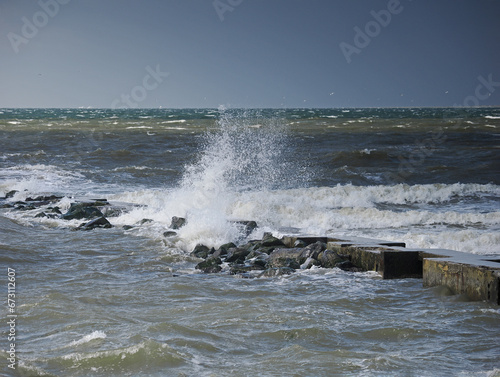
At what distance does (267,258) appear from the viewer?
9.17 m

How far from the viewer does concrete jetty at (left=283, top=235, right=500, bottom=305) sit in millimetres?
6688

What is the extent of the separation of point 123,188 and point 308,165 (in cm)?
837

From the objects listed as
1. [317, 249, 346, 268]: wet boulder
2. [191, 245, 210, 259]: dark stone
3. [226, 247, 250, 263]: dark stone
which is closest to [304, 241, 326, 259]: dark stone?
[317, 249, 346, 268]: wet boulder

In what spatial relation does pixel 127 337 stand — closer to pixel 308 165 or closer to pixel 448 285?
pixel 448 285

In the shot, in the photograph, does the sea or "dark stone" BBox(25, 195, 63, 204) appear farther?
"dark stone" BBox(25, 195, 63, 204)

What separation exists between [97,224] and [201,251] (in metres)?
3.66

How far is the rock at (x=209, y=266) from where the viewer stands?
8.46 metres

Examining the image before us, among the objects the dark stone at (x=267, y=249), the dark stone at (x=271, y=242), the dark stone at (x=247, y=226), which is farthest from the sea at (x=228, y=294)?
the dark stone at (x=267, y=249)

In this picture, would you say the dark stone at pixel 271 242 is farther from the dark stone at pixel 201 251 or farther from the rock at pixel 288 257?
Result: the dark stone at pixel 201 251

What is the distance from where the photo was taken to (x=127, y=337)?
17.3ft

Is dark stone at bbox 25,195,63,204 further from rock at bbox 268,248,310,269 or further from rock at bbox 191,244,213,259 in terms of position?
rock at bbox 268,248,310,269

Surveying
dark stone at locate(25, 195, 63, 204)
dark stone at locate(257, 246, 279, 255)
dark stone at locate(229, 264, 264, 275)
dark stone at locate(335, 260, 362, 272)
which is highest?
dark stone at locate(25, 195, 63, 204)

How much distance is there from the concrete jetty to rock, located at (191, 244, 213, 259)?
4.95 feet

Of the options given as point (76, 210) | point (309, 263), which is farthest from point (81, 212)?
point (309, 263)
